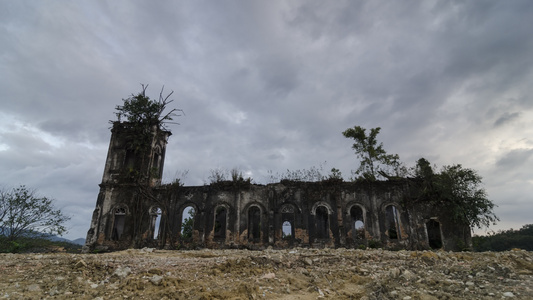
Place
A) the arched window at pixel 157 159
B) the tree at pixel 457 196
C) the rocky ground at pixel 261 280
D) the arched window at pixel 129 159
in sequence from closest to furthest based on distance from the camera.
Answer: the rocky ground at pixel 261 280, the tree at pixel 457 196, the arched window at pixel 129 159, the arched window at pixel 157 159

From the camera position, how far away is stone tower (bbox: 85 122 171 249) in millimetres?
19312

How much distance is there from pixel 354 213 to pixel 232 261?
A: 48.3 ft

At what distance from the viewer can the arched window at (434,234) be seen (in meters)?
17.9

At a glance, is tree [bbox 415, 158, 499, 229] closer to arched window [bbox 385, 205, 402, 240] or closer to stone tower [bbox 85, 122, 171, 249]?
arched window [bbox 385, 205, 402, 240]

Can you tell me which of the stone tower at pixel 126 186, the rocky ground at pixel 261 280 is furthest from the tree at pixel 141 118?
the rocky ground at pixel 261 280

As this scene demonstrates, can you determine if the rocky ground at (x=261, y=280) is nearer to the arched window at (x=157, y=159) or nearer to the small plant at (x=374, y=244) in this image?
the small plant at (x=374, y=244)

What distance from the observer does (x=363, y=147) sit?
2253cm

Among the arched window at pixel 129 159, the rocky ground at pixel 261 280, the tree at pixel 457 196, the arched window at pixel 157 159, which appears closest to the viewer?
the rocky ground at pixel 261 280

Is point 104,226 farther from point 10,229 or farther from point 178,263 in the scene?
point 178,263

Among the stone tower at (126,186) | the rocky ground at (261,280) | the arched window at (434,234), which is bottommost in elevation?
the rocky ground at (261,280)

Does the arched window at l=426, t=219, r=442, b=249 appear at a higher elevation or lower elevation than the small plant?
higher

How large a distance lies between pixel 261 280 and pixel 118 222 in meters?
16.8

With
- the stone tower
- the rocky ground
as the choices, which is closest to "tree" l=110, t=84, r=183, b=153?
the stone tower

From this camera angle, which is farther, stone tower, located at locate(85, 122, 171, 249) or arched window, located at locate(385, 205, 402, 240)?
stone tower, located at locate(85, 122, 171, 249)
